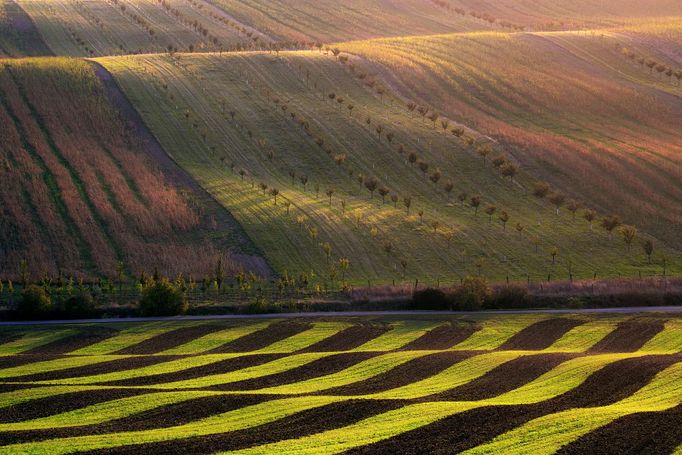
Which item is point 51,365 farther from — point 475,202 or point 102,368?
point 475,202

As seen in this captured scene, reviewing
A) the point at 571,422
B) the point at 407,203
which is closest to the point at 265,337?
the point at 571,422

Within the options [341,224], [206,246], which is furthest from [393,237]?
[206,246]

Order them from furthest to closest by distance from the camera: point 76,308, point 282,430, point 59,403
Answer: point 76,308 < point 59,403 < point 282,430

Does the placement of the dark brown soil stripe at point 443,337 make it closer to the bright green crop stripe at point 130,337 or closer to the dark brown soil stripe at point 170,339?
the dark brown soil stripe at point 170,339

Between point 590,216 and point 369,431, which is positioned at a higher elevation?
point 369,431

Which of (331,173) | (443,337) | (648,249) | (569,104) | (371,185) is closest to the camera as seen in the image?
(443,337)
